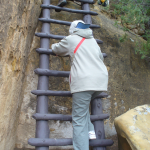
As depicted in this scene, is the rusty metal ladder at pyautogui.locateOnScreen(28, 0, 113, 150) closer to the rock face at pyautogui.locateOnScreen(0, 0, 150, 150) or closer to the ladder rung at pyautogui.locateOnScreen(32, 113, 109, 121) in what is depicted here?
the ladder rung at pyautogui.locateOnScreen(32, 113, 109, 121)

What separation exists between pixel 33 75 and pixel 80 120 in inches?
36.5

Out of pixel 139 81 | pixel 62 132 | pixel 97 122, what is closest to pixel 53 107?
pixel 62 132

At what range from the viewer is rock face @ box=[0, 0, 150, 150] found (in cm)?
163

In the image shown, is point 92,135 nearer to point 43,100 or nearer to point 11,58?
point 43,100

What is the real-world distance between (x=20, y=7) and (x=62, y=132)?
57.4 inches

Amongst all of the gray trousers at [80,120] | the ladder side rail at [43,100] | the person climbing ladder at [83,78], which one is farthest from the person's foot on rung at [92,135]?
the ladder side rail at [43,100]

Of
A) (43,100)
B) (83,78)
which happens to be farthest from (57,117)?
(83,78)

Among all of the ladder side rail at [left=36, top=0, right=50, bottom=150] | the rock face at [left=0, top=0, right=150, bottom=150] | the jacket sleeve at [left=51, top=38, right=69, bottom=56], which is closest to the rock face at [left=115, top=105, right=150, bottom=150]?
the rock face at [left=0, top=0, right=150, bottom=150]

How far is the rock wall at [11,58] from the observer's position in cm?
152

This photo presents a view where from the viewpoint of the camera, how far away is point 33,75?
2283mm

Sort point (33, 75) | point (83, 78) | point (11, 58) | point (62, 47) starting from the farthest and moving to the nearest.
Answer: point (33, 75) → point (62, 47) → point (11, 58) → point (83, 78)

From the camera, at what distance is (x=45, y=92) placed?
6.42 feet

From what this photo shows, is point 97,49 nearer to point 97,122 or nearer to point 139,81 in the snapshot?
Answer: point 97,122

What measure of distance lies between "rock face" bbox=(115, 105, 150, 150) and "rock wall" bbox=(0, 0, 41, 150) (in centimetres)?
103
